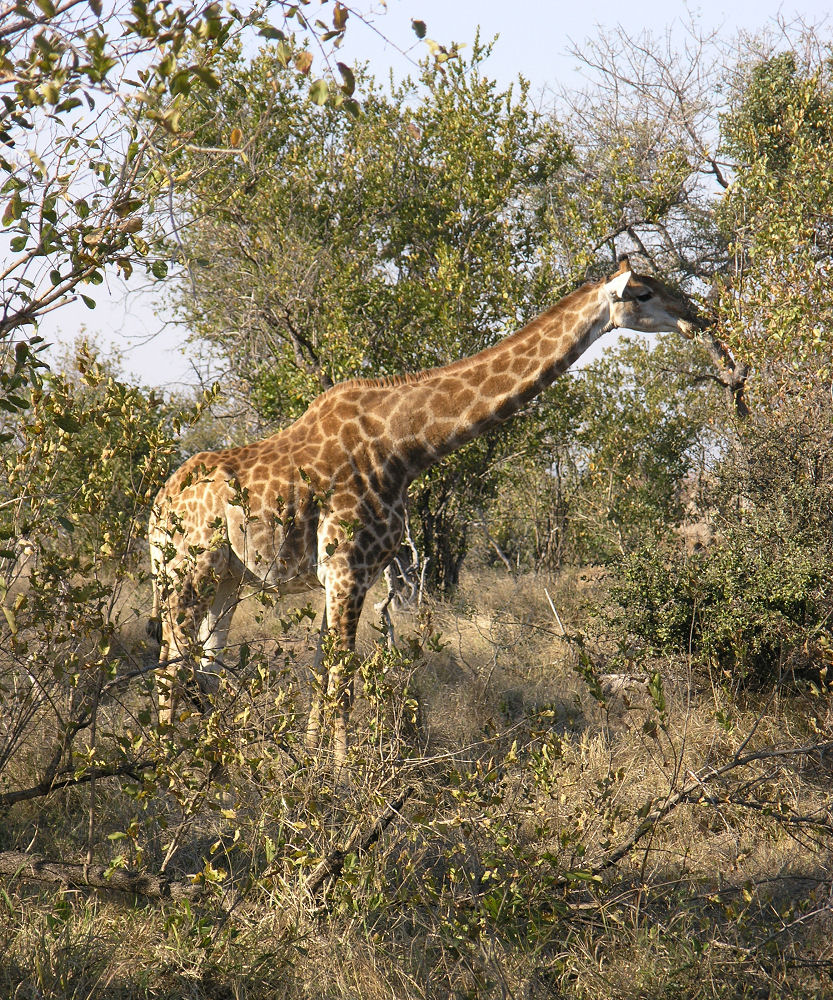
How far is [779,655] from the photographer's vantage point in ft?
21.3

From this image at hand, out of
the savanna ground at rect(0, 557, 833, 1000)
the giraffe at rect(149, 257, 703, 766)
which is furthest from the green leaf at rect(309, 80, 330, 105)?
the giraffe at rect(149, 257, 703, 766)

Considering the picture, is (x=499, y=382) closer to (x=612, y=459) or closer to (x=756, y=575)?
(x=756, y=575)

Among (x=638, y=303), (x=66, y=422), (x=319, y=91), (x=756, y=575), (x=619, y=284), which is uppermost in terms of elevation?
(x=619, y=284)

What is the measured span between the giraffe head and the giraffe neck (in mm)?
77

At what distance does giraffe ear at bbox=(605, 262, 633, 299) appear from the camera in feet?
19.9

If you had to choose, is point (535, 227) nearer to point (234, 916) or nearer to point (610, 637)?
point (610, 637)

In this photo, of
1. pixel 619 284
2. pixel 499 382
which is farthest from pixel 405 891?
pixel 619 284

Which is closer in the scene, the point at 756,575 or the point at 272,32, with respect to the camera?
the point at 272,32

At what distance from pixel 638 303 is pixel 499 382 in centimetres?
108

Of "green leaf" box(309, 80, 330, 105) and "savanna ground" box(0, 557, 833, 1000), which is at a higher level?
"green leaf" box(309, 80, 330, 105)

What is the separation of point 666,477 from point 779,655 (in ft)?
19.4

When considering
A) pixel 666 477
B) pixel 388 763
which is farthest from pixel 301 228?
pixel 388 763

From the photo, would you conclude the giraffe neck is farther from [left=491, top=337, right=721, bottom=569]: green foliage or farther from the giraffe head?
[left=491, top=337, right=721, bottom=569]: green foliage

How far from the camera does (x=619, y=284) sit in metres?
6.09
